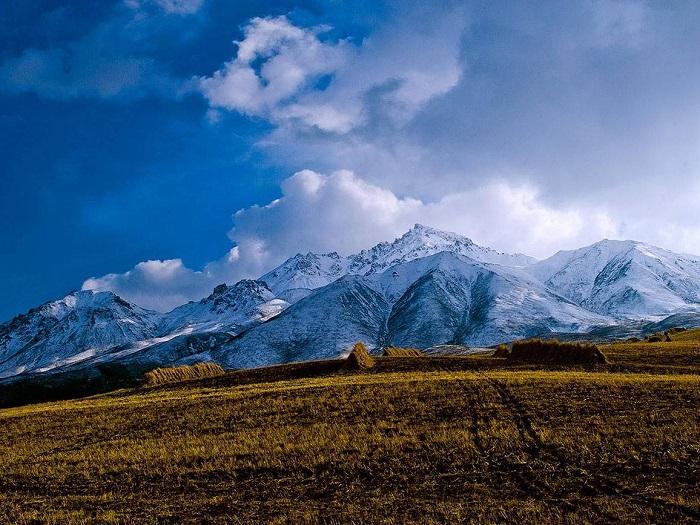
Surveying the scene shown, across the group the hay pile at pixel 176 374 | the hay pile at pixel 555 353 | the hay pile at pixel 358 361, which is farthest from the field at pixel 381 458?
the hay pile at pixel 176 374

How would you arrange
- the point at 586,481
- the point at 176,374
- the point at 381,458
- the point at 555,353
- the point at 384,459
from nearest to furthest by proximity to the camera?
the point at 586,481
the point at 384,459
the point at 381,458
the point at 555,353
the point at 176,374

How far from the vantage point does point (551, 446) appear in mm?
22297

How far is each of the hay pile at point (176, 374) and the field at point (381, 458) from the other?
28384 millimetres

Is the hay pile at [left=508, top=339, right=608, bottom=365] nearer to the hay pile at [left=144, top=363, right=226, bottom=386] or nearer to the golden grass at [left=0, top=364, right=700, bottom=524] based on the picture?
the golden grass at [left=0, top=364, right=700, bottom=524]

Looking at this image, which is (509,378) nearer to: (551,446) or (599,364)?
(599,364)

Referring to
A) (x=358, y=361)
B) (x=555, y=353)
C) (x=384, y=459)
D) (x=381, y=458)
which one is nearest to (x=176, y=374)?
(x=358, y=361)

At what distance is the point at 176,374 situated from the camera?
72.4m

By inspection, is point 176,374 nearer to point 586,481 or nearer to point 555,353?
point 555,353

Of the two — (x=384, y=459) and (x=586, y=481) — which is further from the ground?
(x=384, y=459)

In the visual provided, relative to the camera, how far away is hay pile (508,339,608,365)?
180ft

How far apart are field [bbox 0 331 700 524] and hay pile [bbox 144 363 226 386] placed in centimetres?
2838

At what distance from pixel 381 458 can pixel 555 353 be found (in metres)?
42.3

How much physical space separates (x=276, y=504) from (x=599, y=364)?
42.7m

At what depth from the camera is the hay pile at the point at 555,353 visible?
54.9m
